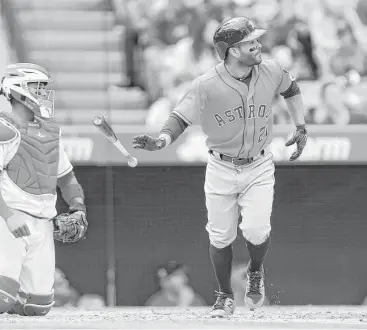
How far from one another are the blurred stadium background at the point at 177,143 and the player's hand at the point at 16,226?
1931 millimetres

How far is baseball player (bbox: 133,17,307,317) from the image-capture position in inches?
237

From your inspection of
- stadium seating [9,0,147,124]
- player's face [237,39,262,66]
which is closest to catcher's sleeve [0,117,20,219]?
player's face [237,39,262,66]

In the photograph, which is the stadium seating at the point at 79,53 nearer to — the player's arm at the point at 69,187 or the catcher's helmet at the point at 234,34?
the player's arm at the point at 69,187

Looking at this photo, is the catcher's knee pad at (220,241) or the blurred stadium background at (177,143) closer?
the catcher's knee pad at (220,241)

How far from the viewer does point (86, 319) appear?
631 cm

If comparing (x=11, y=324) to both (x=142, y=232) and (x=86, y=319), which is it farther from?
(x=142, y=232)

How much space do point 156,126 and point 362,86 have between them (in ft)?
4.62

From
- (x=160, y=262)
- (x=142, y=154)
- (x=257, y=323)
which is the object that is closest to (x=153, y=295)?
(x=160, y=262)

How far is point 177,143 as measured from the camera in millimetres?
7531

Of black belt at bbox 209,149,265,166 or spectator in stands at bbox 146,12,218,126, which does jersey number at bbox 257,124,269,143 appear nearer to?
black belt at bbox 209,149,265,166

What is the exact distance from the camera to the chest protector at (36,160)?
19.3 ft

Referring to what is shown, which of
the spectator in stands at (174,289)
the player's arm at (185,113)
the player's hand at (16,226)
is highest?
the player's arm at (185,113)

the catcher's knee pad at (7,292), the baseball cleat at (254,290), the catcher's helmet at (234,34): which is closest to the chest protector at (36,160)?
the catcher's knee pad at (7,292)

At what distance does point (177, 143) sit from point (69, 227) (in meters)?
1.60
